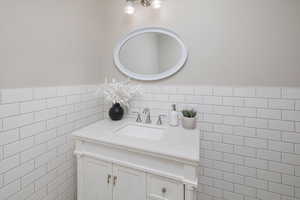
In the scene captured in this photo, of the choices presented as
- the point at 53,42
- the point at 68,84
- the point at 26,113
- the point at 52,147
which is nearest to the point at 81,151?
the point at 52,147

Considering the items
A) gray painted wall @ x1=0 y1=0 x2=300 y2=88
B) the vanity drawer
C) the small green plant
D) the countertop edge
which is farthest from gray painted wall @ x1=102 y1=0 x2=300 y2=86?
the vanity drawer

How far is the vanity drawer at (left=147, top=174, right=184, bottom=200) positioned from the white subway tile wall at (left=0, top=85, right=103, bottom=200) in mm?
787

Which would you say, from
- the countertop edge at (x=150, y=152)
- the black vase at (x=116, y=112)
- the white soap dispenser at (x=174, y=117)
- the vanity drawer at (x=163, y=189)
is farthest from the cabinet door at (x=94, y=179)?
the white soap dispenser at (x=174, y=117)

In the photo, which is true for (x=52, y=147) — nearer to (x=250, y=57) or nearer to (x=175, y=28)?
(x=175, y=28)

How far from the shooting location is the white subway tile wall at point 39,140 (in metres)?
0.83

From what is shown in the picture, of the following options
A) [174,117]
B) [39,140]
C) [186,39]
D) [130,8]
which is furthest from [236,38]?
[39,140]

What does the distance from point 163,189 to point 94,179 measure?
0.54m

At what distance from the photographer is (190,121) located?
3.90 ft

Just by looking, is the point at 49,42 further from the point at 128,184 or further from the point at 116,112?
the point at 128,184

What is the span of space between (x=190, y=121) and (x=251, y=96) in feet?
1.69

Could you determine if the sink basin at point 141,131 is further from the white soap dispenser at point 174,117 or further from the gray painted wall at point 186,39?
Answer: the gray painted wall at point 186,39

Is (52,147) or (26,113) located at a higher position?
(26,113)

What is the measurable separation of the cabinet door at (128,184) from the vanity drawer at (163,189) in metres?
0.05

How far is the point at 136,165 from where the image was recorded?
3.04ft
